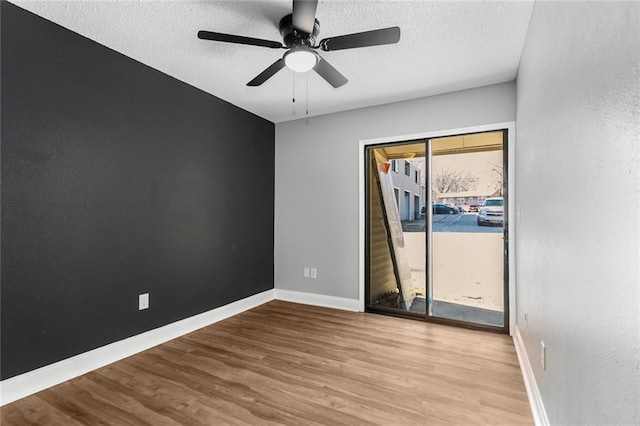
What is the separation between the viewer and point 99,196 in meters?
2.40

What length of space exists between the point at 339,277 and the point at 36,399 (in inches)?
112

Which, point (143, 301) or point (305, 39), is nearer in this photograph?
point (305, 39)

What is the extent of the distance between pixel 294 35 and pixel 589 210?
1.84 meters

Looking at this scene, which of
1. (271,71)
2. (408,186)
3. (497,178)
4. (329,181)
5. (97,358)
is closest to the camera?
(271,71)

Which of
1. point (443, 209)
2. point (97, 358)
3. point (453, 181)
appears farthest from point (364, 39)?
point (97, 358)

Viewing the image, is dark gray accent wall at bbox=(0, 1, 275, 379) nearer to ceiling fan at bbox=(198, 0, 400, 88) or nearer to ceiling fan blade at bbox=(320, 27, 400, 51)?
ceiling fan at bbox=(198, 0, 400, 88)

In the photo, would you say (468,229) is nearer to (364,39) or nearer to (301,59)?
(364,39)

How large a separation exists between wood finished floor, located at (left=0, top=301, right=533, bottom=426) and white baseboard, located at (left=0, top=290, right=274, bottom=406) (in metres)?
0.06

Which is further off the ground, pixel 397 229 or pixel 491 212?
pixel 491 212

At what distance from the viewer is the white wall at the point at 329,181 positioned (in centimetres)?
344

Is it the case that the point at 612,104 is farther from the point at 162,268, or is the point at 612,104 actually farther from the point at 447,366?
the point at 162,268

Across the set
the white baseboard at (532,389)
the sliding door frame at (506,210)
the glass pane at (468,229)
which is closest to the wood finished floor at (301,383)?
the white baseboard at (532,389)

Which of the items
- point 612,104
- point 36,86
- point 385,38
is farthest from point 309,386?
point 36,86

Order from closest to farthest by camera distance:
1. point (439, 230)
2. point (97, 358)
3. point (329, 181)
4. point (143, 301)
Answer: point (97, 358) < point (143, 301) < point (439, 230) < point (329, 181)
